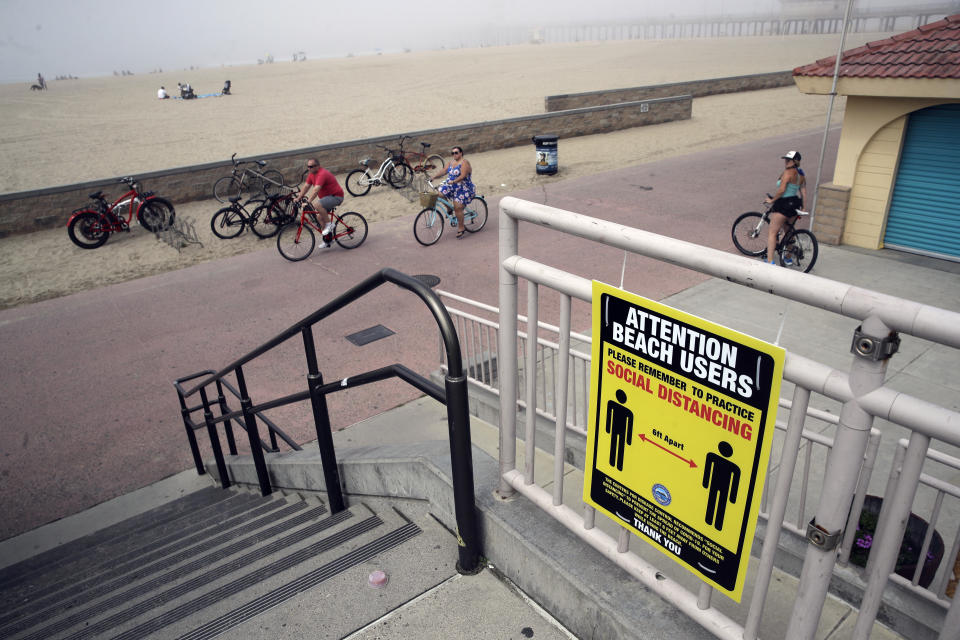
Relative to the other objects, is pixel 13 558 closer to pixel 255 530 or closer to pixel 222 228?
pixel 255 530

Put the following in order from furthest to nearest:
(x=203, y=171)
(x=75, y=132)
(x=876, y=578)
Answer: (x=75, y=132), (x=203, y=171), (x=876, y=578)

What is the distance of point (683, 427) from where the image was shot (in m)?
1.94

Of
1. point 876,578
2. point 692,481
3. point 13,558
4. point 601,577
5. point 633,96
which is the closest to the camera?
point 876,578

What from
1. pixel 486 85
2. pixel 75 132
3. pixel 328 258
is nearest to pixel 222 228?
pixel 328 258

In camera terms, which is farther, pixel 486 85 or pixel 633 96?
pixel 486 85

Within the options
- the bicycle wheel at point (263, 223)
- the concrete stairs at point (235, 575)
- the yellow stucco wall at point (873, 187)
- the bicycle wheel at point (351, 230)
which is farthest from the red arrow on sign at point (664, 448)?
the bicycle wheel at point (263, 223)

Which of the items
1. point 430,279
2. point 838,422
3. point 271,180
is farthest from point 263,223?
point 838,422

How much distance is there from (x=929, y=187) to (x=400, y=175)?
1303cm

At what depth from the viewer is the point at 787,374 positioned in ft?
5.46

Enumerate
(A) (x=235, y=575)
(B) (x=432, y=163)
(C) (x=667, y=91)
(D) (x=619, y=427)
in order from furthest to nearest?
(C) (x=667, y=91)
(B) (x=432, y=163)
(A) (x=235, y=575)
(D) (x=619, y=427)

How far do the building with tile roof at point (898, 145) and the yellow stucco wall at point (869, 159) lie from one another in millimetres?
14

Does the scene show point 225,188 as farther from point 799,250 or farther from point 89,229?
point 799,250

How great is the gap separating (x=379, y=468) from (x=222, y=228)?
1256 cm

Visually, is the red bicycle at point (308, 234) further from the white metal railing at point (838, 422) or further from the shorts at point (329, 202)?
the white metal railing at point (838, 422)
